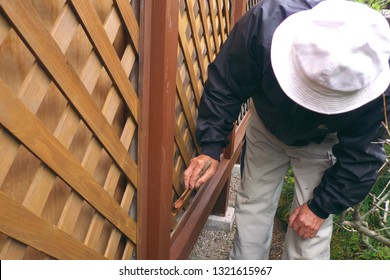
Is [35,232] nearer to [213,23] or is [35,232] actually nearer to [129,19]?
[129,19]

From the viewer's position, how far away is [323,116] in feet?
4.42

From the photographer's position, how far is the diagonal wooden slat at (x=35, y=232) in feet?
2.37

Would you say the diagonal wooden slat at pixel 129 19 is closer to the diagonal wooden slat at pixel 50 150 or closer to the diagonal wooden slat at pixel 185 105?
the diagonal wooden slat at pixel 185 105

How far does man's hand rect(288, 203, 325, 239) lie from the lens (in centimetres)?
160

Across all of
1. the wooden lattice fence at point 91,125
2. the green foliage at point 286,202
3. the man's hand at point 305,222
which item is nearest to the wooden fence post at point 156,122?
the wooden lattice fence at point 91,125

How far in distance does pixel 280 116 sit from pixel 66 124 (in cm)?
93

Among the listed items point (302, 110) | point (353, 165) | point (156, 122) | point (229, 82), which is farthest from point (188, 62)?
point (353, 165)

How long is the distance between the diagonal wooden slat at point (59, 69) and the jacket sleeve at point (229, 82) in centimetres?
54

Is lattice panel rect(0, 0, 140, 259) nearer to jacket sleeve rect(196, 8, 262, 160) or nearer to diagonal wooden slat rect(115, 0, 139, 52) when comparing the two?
diagonal wooden slat rect(115, 0, 139, 52)

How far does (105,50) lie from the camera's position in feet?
3.25

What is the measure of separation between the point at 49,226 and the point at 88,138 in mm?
280

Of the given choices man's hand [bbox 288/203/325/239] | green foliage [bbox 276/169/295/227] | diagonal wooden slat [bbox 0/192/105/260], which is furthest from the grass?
diagonal wooden slat [bbox 0/192/105/260]

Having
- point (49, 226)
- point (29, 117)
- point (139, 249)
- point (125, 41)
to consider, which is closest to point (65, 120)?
point (29, 117)

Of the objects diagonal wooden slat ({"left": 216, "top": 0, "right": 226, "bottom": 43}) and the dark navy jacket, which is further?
diagonal wooden slat ({"left": 216, "top": 0, "right": 226, "bottom": 43})
